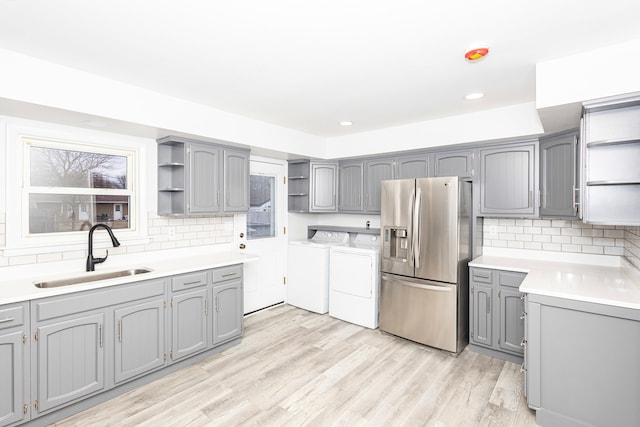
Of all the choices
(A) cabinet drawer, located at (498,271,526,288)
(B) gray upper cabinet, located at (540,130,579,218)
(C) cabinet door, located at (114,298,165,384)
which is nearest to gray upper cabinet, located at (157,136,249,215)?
Answer: (C) cabinet door, located at (114,298,165,384)

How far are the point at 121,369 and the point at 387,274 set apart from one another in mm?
2566

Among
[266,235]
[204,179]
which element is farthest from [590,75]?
[266,235]

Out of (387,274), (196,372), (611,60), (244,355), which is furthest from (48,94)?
(611,60)

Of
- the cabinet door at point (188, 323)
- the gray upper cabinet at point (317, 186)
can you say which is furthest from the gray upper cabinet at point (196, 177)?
the gray upper cabinet at point (317, 186)

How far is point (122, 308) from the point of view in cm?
243

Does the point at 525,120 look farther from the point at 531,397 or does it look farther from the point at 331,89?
the point at 531,397

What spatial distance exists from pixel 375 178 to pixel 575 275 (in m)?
2.25

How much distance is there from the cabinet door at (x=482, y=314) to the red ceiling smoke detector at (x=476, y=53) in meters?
2.04

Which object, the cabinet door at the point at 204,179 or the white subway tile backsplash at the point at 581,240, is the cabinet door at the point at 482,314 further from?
the cabinet door at the point at 204,179

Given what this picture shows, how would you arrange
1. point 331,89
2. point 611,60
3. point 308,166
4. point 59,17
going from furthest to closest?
point 308,166 → point 331,89 → point 611,60 → point 59,17

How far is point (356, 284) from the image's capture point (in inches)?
153

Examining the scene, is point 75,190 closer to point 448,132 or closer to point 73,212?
point 73,212

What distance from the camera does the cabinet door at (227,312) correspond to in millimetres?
3088

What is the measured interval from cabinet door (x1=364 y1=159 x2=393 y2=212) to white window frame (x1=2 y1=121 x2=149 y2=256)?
255 cm
